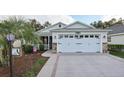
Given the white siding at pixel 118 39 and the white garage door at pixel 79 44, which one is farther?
the white siding at pixel 118 39

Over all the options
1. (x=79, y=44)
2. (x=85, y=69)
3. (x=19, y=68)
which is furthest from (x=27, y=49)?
(x=85, y=69)

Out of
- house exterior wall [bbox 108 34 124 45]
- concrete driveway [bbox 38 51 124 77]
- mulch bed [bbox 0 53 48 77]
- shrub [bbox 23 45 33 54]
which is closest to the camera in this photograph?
concrete driveway [bbox 38 51 124 77]

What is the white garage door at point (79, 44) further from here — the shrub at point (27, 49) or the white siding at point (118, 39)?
the white siding at point (118, 39)

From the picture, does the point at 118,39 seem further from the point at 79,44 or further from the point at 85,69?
the point at 85,69

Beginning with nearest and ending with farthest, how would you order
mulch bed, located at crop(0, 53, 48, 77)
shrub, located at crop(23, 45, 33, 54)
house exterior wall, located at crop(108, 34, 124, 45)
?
mulch bed, located at crop(0, 53, 48, 77) < shrub, located at crop(23, 45, 33, 54) < house exterior wall, located at crop(108, 34, 124, 45)

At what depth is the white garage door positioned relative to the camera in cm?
2583

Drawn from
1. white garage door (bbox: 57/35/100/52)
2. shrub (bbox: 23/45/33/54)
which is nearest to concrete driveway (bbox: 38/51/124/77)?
white garage door (bbox: 57/35/100/52)

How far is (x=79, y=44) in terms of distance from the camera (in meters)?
25.9

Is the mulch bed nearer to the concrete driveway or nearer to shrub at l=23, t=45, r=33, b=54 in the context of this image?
the concrete driveway

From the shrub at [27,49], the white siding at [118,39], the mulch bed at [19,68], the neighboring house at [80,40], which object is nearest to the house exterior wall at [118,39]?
the white siding at [118,39]

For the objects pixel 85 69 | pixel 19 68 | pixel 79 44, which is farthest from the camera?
pixel 79 44

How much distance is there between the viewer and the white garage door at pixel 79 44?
2583 cm
